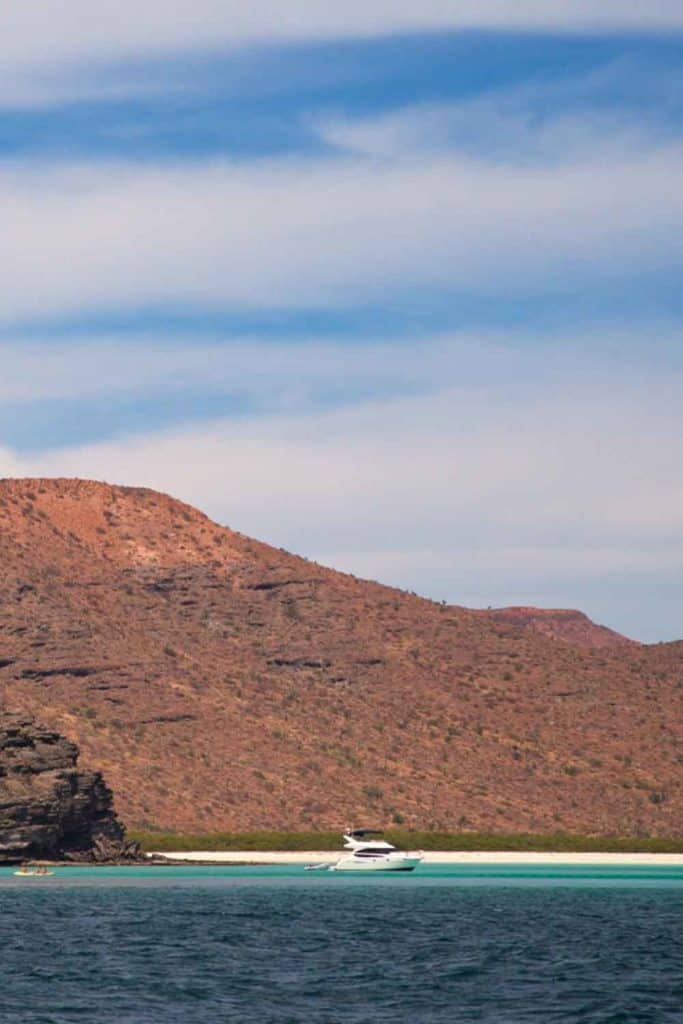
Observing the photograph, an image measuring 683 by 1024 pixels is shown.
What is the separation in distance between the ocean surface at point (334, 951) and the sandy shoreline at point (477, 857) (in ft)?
61.3

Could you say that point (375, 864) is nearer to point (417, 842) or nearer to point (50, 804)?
point (417, 842)

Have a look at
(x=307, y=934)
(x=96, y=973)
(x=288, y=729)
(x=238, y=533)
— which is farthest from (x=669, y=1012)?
(x=238, y=533)

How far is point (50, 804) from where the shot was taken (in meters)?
115

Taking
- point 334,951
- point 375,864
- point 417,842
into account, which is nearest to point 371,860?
point 375,864

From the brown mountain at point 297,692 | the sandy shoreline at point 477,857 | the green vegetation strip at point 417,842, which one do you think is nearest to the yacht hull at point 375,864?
the sandy shoreline at point 477,857

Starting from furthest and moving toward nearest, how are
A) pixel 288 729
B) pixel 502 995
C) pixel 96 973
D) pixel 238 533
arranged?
pixel 238 533
pixel 288 729
pixel 96 973
pixel 502 995

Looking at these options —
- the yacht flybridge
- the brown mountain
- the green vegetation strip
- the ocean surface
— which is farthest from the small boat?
the brown mountain

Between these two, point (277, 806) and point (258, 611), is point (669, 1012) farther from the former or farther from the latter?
point (258, 611)

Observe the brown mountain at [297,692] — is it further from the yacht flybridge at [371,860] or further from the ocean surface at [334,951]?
the ocean surface at [334,951]

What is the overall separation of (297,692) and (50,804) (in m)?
52.7

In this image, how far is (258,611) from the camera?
179875 mm

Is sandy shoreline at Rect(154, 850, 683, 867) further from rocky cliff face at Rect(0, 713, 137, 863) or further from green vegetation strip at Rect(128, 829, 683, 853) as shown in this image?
rocky cliff face at Rect(0, 713, 137, 863)

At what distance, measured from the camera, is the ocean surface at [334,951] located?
46.3m

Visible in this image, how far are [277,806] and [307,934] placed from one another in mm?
74705
